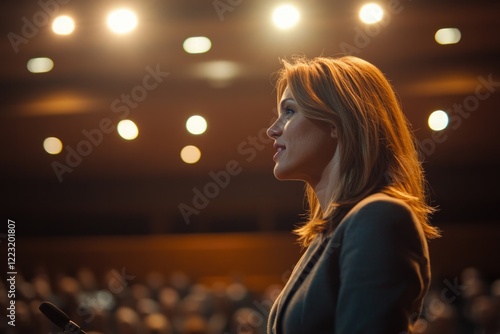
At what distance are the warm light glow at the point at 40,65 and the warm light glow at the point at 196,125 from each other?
0.95 metres

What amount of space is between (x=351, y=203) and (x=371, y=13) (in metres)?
2.73

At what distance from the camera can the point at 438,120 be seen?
4438mm

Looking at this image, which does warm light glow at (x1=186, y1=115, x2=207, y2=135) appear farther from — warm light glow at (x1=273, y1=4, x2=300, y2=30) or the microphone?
the microphone

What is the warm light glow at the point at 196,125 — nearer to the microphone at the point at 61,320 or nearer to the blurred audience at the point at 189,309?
the blurred audience at the point at 189,309

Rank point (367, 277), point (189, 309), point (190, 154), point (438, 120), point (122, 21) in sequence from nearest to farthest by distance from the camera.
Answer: point (367, 277) < point (189, 309) < point (122, 21) < point (438, 120) < point (190, 154)

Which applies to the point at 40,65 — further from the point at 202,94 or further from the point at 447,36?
the point at 447,36

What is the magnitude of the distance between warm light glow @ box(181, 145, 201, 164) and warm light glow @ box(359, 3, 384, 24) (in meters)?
1.95

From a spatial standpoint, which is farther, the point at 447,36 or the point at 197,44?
the point at 197,44

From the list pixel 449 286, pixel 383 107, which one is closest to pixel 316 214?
pixel 383 107

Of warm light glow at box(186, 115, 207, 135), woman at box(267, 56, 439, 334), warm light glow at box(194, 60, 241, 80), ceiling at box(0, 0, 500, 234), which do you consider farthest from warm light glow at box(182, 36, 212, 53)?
woman at box(267, 56, 439, 334)

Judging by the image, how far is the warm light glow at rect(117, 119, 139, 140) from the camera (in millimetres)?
4785

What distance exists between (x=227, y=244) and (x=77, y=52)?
1751mm

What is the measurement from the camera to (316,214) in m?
1.12

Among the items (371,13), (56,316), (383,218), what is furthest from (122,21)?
(383,218)
